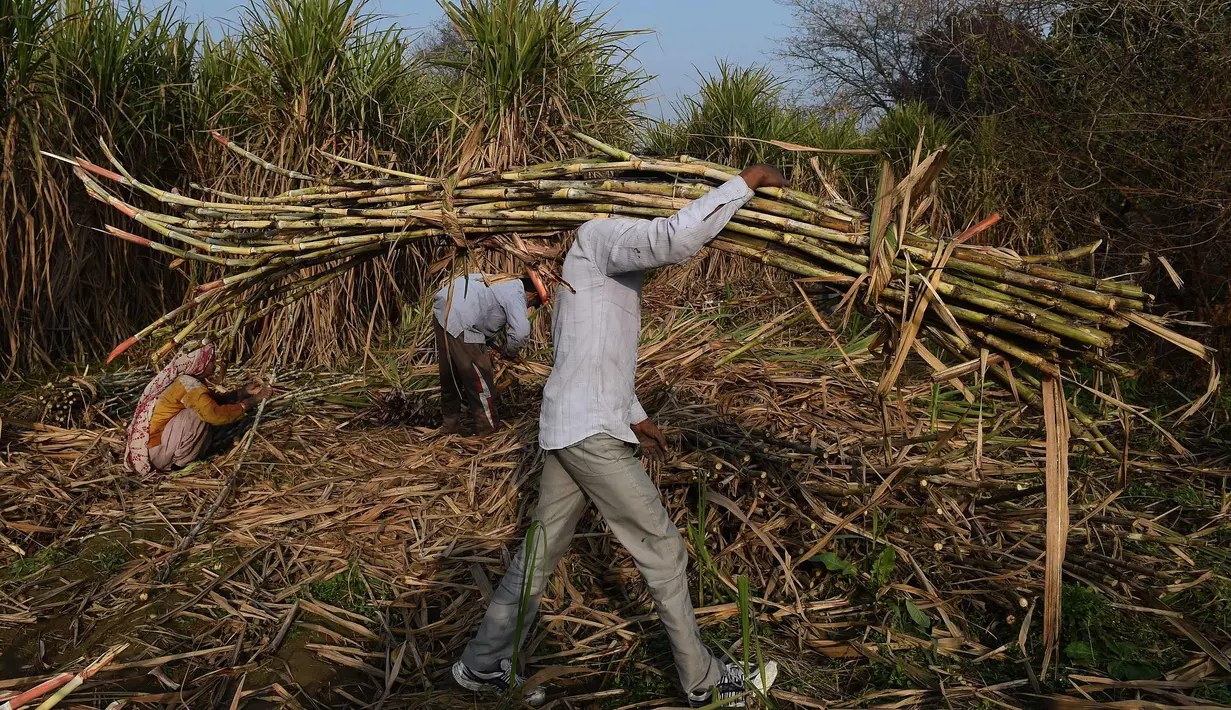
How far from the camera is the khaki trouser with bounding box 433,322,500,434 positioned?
449 cm

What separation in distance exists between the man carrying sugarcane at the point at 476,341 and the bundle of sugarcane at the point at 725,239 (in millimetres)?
1808

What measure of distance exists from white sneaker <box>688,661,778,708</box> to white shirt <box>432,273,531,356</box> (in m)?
2.67

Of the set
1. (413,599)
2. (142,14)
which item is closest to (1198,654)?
(413,599)

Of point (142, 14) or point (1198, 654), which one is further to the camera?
point (142, 14)

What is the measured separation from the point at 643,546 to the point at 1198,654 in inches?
69.1

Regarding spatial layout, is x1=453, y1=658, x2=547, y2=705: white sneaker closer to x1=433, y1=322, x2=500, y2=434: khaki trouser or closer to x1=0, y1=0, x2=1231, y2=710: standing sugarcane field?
x1=0, y1=0, x2=1231, y2=710: standing sugarcane field

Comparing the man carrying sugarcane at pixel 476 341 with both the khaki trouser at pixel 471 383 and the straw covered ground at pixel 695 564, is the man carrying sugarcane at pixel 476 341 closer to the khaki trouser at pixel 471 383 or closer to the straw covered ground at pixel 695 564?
the khaki trouser at pixel 471 383

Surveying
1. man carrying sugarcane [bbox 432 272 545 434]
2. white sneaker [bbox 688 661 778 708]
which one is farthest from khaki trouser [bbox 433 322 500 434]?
white sneaker [bbox 688 661 778 708]

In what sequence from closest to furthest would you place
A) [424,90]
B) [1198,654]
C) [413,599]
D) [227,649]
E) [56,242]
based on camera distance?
[1198,654] → [227,649] → [413,599] → [56,242] → [424,90]

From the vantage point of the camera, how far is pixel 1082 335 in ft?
6.07

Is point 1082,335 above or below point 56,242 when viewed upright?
above

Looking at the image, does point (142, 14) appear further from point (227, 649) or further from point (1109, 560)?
point (1109, 560)

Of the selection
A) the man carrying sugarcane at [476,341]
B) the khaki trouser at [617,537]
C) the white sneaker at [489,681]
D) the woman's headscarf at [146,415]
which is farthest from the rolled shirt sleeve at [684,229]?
the woman's headscarf at [146,415]

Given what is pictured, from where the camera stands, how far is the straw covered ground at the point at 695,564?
8.16 feet
